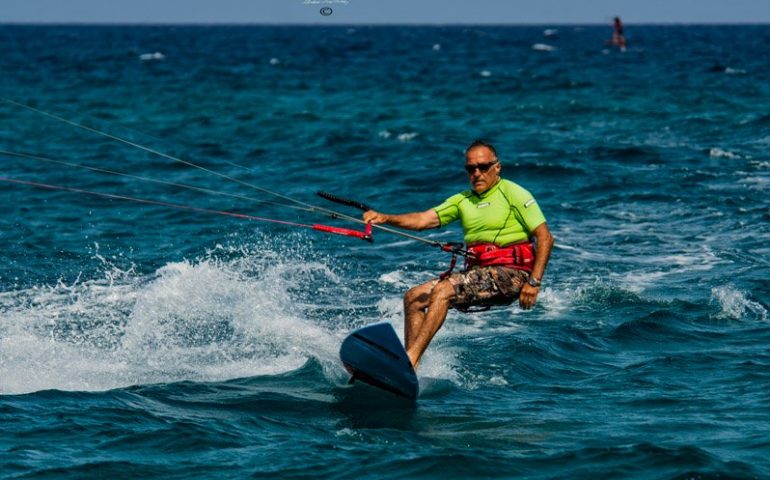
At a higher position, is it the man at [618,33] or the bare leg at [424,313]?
the man at [618,33]

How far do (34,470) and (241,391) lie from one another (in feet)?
7.68

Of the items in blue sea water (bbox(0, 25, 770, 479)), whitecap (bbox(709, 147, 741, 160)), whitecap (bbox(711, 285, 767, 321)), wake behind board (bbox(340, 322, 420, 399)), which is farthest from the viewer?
whitecap (bbox(709, 147, 741, 160))

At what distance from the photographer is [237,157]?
85.9 ft

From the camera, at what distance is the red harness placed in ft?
31.4

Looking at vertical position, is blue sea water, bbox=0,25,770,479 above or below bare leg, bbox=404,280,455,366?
below

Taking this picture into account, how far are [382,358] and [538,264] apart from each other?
1.46 metres

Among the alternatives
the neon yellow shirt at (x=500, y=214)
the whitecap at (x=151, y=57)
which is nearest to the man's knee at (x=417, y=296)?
the neon yellow shirt at (x=500, y=214)

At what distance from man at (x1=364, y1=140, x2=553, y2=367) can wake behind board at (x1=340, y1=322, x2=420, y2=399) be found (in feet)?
0.47

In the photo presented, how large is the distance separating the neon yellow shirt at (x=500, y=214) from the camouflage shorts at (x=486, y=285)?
0.96 feet

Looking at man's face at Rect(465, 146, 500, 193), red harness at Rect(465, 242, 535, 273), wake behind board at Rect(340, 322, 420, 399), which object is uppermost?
man's face at Rect(465, 146, 500, 193)

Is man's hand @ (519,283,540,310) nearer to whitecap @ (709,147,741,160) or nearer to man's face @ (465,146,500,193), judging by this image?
man's face @ (465,146,500,193)

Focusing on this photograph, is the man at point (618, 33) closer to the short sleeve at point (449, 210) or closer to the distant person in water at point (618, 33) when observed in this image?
the distant person in water at point (618, 33)

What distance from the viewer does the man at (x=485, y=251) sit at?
9375 millimetres

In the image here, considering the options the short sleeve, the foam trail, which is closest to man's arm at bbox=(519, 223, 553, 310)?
the short sleeve
